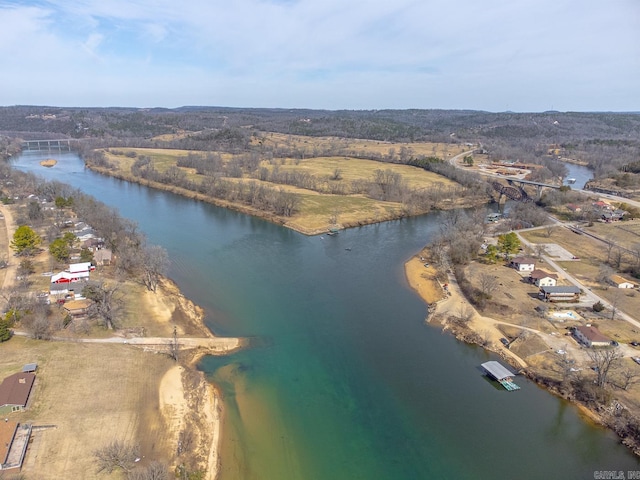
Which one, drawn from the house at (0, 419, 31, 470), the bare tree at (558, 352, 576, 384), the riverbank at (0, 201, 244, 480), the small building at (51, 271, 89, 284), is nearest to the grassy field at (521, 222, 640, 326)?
the bare tree at (558, 352, 576, 384)

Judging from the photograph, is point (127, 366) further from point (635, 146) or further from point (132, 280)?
point (635, 146)

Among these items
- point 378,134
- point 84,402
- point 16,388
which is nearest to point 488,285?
point 84,402

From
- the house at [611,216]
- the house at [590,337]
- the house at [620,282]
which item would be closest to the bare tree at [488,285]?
the house at [590,337]

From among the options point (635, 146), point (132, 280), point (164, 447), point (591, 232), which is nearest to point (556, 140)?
point (635, 146)

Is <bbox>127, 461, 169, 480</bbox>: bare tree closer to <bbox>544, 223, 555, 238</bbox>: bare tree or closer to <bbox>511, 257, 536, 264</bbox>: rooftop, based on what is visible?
<bbox>511, 257, 536, 264</bbox>: rooftop

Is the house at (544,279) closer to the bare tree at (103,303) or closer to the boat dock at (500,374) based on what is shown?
the boat dock at (500,374)

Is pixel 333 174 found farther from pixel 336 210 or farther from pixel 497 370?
pixel 497 370
